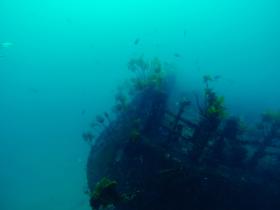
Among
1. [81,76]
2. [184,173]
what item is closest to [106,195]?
[184,173]

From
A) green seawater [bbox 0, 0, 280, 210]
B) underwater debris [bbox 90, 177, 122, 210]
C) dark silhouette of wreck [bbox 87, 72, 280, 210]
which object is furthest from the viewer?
green seawater [bbox 0, 0, 280, 210]

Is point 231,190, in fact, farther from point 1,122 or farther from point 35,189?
point 1,122

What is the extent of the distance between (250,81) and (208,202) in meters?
58.6

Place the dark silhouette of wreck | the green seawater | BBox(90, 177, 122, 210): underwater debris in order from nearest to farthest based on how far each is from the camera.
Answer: BBox(90, 177, 122, 210): underwater debris < the dark silhouette of wreck < the green seawater

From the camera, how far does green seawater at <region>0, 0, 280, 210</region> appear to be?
3991 centimetres

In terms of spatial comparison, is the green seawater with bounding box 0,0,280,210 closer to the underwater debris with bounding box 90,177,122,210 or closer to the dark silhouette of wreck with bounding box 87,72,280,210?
the dark silhouette of wreck with bounding box 87,72,280,210

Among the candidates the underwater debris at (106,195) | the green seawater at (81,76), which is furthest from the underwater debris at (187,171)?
the green seawater at (81,76)

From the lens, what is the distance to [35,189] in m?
40.2

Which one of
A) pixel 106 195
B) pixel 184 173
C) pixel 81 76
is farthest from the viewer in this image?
pixel 81 76

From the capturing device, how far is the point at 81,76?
3383 inches

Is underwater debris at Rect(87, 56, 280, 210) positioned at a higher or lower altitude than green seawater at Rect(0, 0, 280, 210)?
lower

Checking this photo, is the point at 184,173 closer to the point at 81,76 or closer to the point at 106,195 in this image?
the point at 106,195

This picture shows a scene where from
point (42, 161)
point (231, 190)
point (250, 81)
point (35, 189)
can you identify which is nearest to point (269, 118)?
point (231, 190)

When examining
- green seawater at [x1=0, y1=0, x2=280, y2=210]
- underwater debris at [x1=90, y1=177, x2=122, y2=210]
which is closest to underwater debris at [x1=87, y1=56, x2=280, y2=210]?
underwater debris at [x1=90, y1=177, x2=122, y2=210]
